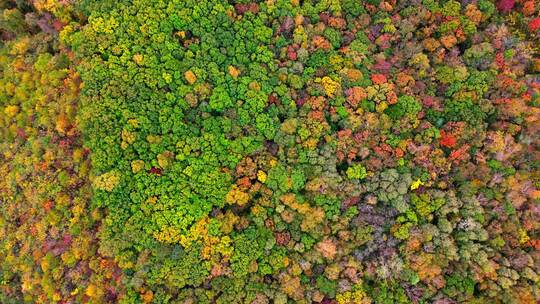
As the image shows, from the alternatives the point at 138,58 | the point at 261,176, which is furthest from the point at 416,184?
the point at 138,58

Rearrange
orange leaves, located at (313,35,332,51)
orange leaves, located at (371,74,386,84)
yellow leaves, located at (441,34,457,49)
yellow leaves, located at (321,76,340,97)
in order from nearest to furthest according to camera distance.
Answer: yellow leaves, located at (321,76,340,97) < orange leaves, located at (371,74,386,84) < orange leaves, located at (313,35,332,51) < yellow leaves, located at (441,34,457,49)

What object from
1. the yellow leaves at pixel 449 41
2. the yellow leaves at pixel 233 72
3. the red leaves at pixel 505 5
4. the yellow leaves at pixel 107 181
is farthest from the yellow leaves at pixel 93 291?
the red leaves at pixel 505 5

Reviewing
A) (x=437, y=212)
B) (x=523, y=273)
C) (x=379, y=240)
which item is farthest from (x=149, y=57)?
(x=523, y=273)

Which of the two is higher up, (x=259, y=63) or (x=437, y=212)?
(x=259, y=63)

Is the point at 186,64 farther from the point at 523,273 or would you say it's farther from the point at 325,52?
the point at 523,273

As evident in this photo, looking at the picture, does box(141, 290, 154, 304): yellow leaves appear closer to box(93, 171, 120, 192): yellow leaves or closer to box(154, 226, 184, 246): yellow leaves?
box(154, 226, 184, 246): yellow leaves

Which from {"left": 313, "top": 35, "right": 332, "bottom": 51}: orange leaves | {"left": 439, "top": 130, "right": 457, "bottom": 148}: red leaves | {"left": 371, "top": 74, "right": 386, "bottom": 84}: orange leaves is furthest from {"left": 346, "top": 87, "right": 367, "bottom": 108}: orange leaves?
{"left": 439, "top": 130, "right": 457, "bottom": 148}: red leaves

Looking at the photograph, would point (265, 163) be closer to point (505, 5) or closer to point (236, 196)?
point (236, 196)
